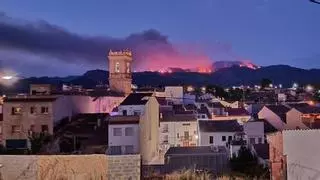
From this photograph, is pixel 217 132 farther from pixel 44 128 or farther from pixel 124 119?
pixel 44 128

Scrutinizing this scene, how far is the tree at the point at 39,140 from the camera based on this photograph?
24.1 meters

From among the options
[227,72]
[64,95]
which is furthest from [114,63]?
[227,72]

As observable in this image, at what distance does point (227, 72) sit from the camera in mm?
125688

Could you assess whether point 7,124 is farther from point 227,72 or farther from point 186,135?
point 227,72

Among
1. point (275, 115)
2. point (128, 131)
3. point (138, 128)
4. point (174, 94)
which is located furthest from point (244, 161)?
point (174, 94)

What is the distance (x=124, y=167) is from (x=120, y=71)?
3512cm

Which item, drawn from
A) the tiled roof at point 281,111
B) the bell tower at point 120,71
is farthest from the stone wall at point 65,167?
the bell tower at point 120,71

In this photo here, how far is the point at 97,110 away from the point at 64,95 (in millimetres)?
4973

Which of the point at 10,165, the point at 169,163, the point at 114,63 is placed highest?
the point at 114,63

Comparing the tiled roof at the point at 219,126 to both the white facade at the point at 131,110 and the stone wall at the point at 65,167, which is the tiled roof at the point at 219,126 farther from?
the stone wall at the point at 65,167

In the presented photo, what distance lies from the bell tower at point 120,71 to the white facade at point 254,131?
15.4 m

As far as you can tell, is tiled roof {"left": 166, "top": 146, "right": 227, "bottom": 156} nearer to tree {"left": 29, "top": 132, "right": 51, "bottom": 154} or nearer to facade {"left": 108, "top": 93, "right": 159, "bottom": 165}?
facade {"left": 108, "top": 93, "right": 159, "bottom": 165}

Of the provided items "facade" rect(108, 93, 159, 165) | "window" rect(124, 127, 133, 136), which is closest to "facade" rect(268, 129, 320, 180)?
"facade" rect(108, 93, 159, 165)

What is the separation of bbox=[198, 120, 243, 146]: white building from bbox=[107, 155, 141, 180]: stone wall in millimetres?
21456
